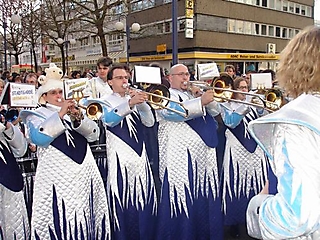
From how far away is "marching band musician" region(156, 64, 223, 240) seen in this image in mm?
3885

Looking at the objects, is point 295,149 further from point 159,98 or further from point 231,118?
point 231,118

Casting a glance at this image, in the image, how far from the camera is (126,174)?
12.2 ft

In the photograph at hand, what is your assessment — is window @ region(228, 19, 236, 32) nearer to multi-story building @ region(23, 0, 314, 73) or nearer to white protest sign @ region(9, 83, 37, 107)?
multi-story building @ region(23, 0, 314, 73)

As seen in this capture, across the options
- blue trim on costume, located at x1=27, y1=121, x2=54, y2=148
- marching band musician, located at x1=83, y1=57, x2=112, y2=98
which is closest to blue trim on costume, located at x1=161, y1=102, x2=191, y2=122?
blue trim on costume, located at x1=27, y1=121, x2=54, y2=148

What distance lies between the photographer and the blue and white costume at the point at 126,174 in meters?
3.70

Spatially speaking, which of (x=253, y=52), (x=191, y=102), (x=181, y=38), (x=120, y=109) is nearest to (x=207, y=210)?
(x=191, y=102)

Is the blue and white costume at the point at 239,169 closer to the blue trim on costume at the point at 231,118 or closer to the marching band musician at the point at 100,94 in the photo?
the blue trim on costume at the point at 231,118

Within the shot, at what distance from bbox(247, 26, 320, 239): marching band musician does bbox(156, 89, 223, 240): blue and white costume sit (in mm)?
2268

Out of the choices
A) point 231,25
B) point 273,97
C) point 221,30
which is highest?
point 231,25

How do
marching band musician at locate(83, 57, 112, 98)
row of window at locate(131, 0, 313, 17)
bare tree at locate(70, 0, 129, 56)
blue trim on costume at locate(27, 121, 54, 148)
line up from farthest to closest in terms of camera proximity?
row of window at locate(131, 0, 313, 17) → bare tree at locate(70, 0, 129, 56) → marching band musician at locate(83, 57, 112, 98) → blue trim on costume at locate(27, 121, 54, 148)

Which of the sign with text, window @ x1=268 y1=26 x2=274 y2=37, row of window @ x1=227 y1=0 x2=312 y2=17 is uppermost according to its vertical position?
row of window @ x1=227 y1=0 x2=312 y2=17

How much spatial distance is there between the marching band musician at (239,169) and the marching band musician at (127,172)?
3.36ft

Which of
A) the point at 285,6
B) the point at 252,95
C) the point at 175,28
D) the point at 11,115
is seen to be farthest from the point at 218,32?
the point at 11,115

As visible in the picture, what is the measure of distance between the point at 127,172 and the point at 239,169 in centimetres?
141
